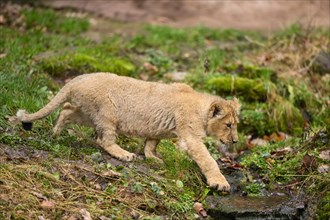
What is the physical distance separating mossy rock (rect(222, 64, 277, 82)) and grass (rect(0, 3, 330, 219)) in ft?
0.06

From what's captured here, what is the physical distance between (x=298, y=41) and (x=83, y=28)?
4.34 meters

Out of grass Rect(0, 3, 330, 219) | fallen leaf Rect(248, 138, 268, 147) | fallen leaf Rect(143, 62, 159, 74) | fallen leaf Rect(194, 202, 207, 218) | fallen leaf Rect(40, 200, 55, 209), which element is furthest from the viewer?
fallen leaf Rect(143, 62, 159, 74)

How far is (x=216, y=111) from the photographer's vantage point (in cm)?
829

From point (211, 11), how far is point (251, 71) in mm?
6084

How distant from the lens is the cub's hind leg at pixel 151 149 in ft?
27.9

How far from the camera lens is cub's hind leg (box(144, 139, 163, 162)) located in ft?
27.9

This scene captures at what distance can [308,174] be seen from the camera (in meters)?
8.18

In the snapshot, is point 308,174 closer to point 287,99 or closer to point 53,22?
point 287,99

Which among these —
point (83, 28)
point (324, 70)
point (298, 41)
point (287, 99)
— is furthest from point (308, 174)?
point (83, 28)

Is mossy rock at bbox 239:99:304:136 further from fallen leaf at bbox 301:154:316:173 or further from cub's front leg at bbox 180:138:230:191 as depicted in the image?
cub's front leg at bbox 180:138:230:191

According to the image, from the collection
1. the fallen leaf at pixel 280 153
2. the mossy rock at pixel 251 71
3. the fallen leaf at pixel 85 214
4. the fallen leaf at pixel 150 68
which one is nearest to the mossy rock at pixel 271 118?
the mossy rock at pixel 251 71

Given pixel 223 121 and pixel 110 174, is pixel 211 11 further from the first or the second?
pixel 110 174

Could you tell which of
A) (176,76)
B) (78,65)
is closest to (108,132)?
(78,65)

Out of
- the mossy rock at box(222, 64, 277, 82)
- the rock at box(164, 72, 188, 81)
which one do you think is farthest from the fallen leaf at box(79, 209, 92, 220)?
the mossy rock at box(222, 64, 277, 82)
